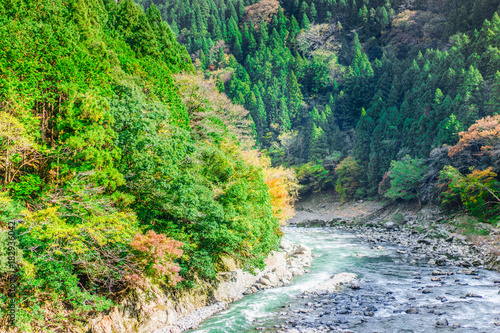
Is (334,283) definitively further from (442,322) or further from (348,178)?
(348,178)

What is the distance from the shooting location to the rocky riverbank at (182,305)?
1104cm

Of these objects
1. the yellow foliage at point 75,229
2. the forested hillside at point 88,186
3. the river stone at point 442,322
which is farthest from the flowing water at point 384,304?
the yellow foliage at point 75,229

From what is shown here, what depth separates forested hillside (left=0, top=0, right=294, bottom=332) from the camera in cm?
941

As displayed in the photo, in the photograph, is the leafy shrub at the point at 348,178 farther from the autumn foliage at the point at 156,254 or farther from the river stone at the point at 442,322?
the autumn foliage at the point at 156,254

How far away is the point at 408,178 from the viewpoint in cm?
3903

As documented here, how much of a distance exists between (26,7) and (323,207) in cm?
5048

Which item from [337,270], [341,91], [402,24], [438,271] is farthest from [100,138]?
[402,24]

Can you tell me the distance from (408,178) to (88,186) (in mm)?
37469

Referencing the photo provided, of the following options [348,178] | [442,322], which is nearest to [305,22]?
[348,178]

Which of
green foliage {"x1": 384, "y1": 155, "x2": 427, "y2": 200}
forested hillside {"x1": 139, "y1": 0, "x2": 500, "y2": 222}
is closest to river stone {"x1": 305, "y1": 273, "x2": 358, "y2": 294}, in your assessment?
forested hillside {"x1": 139, "y1": 0, "x2": 500, "y2": 222}

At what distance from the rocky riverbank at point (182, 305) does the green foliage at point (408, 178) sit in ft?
85.0

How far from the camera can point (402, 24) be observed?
257ft

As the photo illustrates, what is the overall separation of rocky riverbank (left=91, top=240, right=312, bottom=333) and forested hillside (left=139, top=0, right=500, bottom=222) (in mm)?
20571

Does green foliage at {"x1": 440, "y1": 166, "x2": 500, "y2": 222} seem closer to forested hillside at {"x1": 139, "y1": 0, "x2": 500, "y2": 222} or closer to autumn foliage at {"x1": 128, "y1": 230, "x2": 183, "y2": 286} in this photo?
forested hillside at {"x1": 139, "y1": 0, "x2": 500, "y2": 222}
